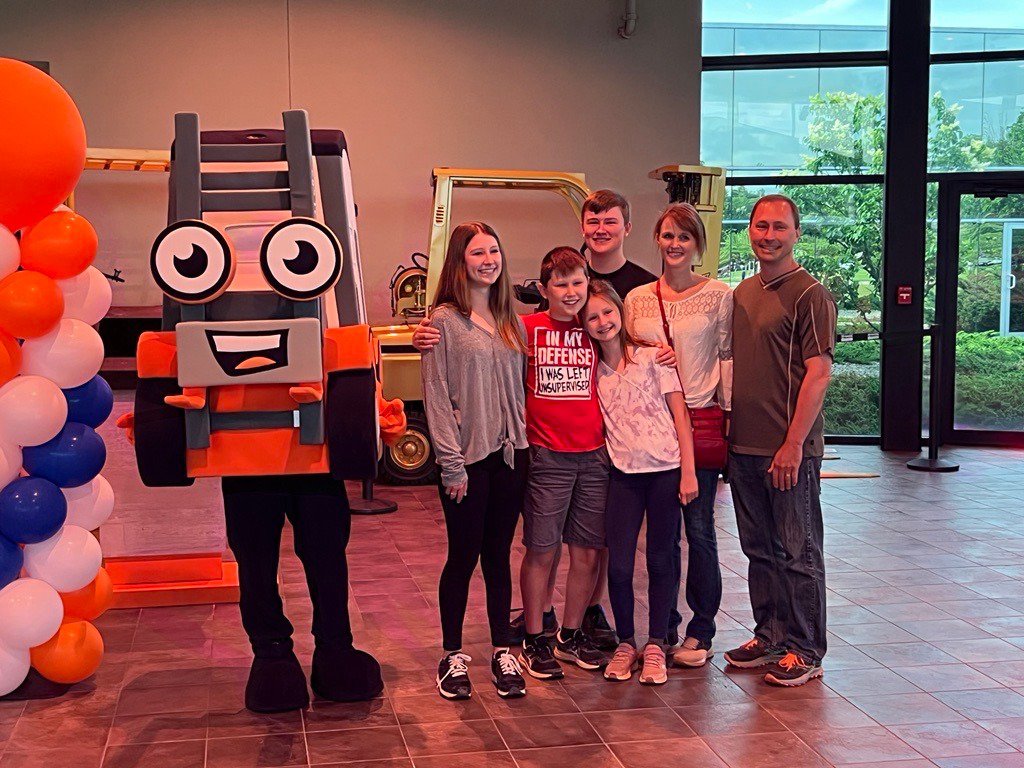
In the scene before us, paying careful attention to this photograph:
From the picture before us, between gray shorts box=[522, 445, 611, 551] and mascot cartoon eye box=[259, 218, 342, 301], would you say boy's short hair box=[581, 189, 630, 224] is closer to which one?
gray shorts box=[522, 445, 611, 551]

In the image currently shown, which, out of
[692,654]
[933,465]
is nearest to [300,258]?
[692,654]

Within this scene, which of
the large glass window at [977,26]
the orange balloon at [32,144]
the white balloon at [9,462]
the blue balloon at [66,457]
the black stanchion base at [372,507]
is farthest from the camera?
the large glass window at [977,26]

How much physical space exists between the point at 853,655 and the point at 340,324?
1.98 meters

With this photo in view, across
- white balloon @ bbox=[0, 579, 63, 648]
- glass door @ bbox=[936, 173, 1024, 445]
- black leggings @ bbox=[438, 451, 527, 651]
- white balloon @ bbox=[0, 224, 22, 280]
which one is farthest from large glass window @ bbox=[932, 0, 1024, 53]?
white balloon @ bbox=[0, 579, 63, 648]

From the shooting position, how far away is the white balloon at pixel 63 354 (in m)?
3.12

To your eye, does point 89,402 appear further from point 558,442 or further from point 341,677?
point 558,442

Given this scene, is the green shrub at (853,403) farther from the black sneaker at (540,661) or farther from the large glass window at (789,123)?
the black sneaker at (540,661)

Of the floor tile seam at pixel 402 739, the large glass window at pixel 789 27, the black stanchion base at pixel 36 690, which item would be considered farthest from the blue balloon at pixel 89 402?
the large glass window at pixel 789 27

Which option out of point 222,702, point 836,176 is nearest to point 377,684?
point 222,702

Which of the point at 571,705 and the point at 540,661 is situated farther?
the point at 540,661

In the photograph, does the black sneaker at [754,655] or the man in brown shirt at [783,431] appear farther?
the black sneaker at [754,655]

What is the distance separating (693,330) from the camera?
11.0ft

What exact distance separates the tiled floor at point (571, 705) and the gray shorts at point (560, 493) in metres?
0.45

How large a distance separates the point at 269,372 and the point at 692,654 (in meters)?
1.61
